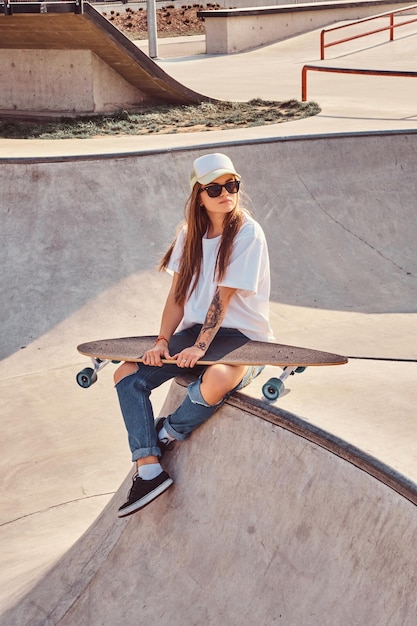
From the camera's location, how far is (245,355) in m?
3.96

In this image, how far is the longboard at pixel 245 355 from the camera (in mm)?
3896

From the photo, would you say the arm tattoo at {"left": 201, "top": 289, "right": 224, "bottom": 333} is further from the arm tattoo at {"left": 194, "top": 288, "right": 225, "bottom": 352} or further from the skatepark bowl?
the skatepark bowl

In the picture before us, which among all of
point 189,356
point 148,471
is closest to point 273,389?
point 189,356

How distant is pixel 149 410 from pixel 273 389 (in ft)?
1.83

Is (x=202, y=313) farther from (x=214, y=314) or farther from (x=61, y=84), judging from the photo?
(x=61, y=84)

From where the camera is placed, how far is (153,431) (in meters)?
4.05

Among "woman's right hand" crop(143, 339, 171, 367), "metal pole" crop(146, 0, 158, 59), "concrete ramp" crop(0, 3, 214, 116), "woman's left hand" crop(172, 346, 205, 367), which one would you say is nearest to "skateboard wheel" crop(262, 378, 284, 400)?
"woman's left hand" crop(172, 346, 205, 367)

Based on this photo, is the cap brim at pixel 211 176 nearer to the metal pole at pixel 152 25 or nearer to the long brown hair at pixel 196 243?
the long brown hair at pixel 196 243

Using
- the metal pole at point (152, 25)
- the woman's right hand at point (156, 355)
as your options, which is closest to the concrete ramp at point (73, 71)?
the metal pole at point (152, 25)

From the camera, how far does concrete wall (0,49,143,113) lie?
1378 cm

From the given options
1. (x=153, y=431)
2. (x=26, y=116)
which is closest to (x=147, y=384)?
(x=153, y=431)

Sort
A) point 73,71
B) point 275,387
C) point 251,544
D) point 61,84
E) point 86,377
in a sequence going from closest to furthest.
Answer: point 251,544
point 275,387
point 86,377
point 73,71
point 61,84

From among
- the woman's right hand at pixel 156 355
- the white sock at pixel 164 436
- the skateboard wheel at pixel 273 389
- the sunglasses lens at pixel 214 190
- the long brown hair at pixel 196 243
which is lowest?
the white sock at pixel 164 436

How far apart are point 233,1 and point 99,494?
94.6ft
